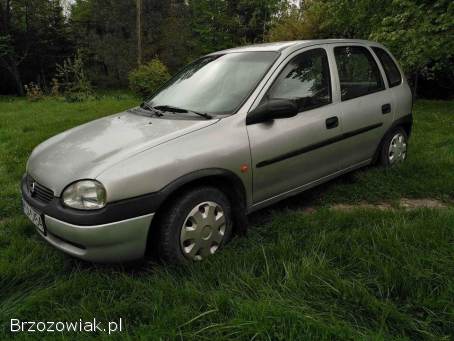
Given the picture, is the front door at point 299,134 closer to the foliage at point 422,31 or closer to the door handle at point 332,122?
the door handle at point 332,122

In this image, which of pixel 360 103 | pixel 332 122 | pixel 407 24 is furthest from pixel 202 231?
pixel 407 24

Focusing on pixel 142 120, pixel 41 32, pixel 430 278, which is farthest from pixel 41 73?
pixel 430 278

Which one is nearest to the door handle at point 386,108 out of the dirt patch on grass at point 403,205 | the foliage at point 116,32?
the dirt patch on grass at point 403,205

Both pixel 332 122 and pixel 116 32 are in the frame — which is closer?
pixel 332 122

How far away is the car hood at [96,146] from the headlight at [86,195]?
0.05 metres

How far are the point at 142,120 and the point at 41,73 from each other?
33786 mm

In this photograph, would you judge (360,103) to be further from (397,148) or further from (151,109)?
(151,109)

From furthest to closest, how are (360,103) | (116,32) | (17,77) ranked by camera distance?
(17,77) → (116,32) → (360,103)

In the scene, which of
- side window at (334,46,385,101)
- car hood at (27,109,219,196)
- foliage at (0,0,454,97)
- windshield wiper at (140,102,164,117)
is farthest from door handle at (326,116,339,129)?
foliage at (0,0,454,97)

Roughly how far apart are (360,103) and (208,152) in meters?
2.02

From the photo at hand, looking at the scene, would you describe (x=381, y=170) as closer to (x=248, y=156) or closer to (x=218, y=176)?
(x=248, y=156)

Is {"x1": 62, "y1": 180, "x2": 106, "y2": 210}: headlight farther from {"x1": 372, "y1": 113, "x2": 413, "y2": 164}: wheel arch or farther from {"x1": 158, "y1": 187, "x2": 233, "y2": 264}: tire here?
{"x1": 372, "y1": 113, "x2": 413, "y2": 164}: wheel arch

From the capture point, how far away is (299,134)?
333 centimetres

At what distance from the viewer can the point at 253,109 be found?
10.1 feet
